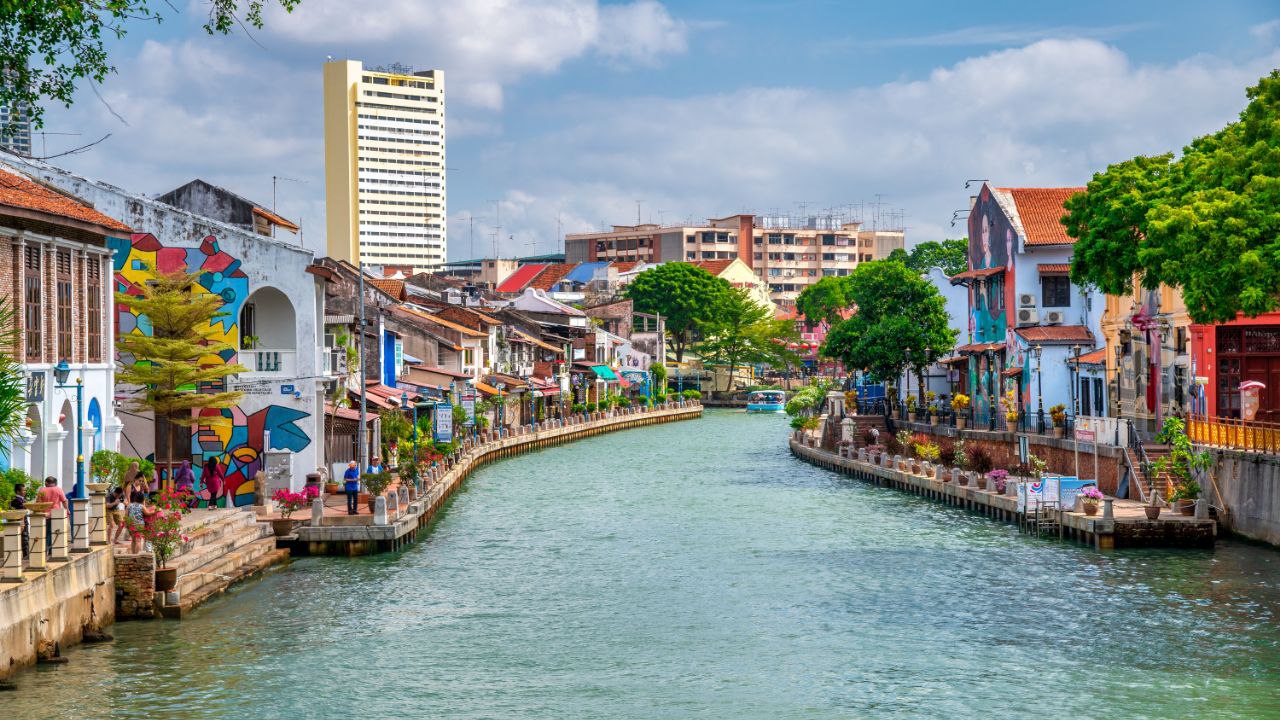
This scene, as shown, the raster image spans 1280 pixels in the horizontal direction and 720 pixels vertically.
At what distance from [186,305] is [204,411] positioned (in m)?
3.91

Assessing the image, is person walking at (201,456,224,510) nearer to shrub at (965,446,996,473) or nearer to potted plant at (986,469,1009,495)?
potted plant at (986,469,1009,495)

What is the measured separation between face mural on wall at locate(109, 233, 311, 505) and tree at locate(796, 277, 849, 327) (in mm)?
106987

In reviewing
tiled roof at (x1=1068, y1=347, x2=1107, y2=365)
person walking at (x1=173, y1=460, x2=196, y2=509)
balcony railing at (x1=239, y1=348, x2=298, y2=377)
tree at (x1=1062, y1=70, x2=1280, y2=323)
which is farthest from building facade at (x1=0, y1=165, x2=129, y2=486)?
tiled roof at (x1=1068, y1=347, x2=1107, y2=365)

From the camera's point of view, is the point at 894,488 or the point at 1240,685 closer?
the point at 1240,685

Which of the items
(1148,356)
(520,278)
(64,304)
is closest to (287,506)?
(64,304)

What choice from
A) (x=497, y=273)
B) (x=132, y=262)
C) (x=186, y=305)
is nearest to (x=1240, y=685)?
(x=186, y=305)

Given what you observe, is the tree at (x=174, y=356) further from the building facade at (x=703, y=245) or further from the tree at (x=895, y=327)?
the building facade at (x=703, y=245)

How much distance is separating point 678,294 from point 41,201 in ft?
370

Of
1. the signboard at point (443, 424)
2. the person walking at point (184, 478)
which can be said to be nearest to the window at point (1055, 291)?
the signboard at point (443, 424)

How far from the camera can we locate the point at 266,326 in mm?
49125

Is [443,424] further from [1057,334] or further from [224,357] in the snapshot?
[1057,334]

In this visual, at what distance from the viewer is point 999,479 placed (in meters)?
53.0

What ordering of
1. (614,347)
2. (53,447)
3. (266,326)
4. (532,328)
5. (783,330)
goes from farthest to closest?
(783,330) → (614,347) → (532,328) → (266,326) → (53,447)

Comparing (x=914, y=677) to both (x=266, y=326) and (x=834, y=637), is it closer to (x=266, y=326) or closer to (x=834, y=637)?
(x=834, y=637)
